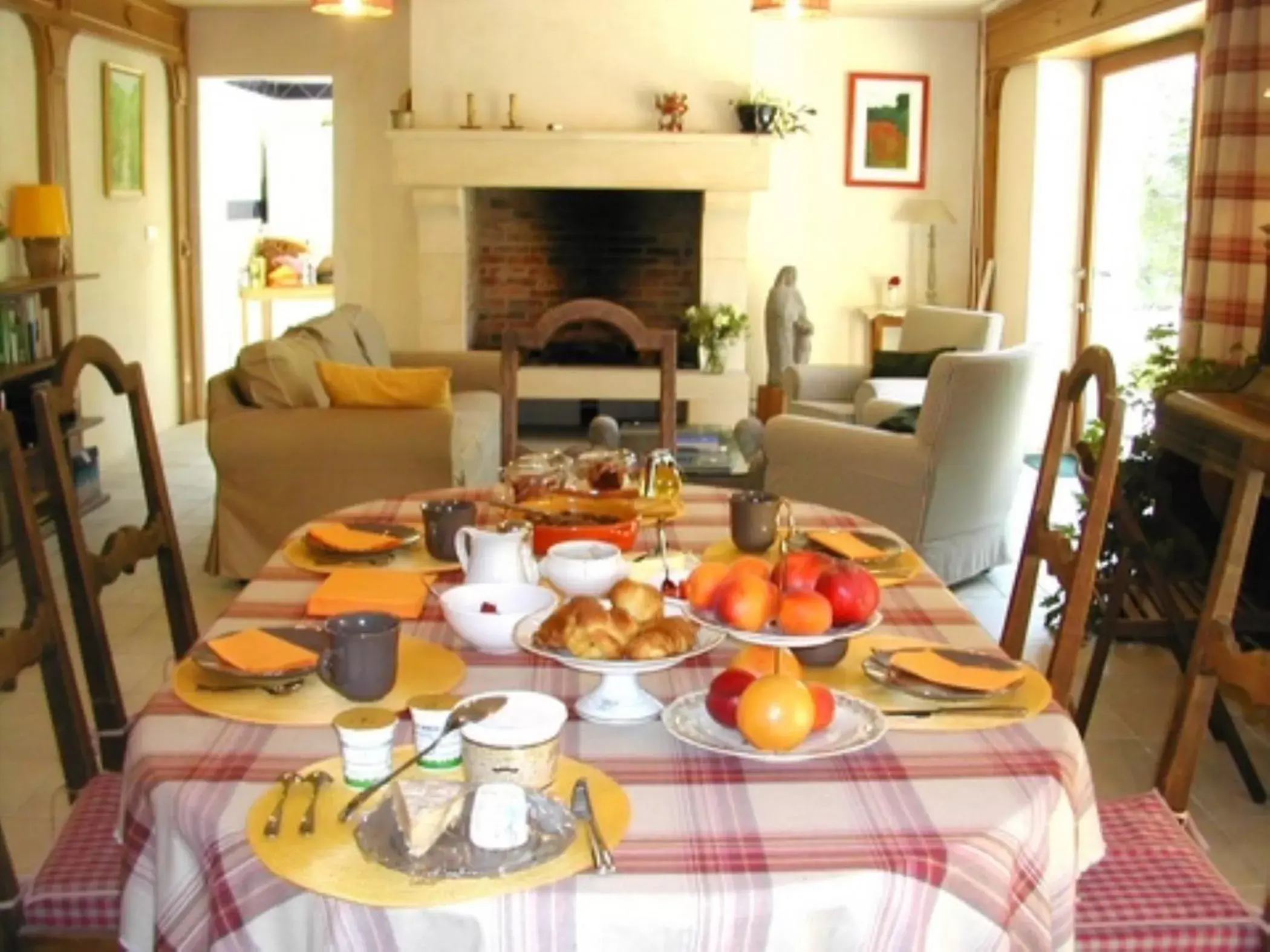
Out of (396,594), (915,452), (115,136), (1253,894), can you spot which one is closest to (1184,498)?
(915,452)

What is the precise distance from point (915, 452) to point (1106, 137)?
3221mm

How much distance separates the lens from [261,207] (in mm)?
10078

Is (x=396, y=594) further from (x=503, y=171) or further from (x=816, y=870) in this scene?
(x=503, y=171)

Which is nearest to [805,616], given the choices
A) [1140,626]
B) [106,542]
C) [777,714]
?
[777,714]

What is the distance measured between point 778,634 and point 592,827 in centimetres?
36

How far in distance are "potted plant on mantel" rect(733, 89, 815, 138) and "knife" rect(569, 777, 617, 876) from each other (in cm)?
617

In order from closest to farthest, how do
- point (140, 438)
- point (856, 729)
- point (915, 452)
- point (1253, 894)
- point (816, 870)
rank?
point (816, 870) < point (856, 729) < point (140, 438) < point (1253, 894) < point (915, 452)

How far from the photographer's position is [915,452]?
4609 millimetres

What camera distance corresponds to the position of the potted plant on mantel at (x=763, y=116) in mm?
7238

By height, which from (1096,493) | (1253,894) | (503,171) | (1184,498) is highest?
(503,171)

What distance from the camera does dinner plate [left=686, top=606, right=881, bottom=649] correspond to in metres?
1.58

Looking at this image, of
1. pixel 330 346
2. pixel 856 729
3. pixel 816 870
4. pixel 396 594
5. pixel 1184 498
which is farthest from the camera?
pixel 330 346

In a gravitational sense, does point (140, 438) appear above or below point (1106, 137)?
below

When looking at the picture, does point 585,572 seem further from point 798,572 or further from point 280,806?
point 280,806
